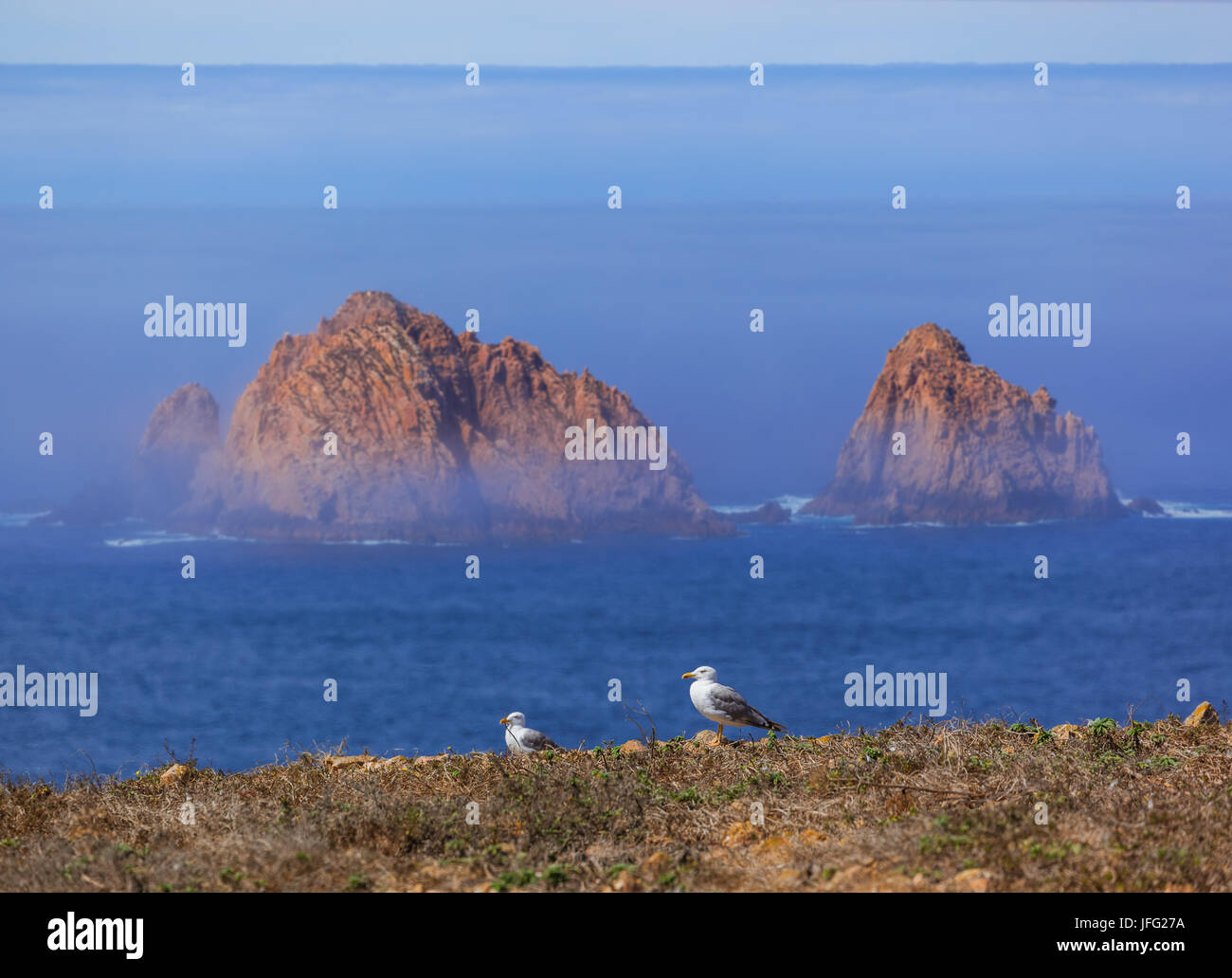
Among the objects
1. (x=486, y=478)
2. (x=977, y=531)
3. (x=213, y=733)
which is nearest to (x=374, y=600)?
(x=486, y=478)

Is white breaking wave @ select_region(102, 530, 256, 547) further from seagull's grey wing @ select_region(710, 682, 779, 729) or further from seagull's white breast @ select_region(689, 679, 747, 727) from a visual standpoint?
seagull's grey wing @ select_region(710, 682, 779, 729)

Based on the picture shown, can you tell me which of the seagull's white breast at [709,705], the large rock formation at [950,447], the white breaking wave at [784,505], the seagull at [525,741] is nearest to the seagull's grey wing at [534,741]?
the seagull at [525,741]

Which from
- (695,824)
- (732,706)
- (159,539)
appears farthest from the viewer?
(159,539)

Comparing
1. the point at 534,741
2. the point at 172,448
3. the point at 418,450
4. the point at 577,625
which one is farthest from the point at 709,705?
the point at 172,448

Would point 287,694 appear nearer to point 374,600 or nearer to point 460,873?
point 374,600

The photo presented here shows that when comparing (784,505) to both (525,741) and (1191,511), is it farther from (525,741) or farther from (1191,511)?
(525,741)

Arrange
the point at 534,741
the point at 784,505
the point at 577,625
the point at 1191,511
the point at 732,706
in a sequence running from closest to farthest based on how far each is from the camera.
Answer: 1. the point at 732,706
2. the point at 534,741
3. the point at 577,625
4. the point at 784,505
5. the point at 1191,511
